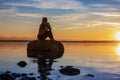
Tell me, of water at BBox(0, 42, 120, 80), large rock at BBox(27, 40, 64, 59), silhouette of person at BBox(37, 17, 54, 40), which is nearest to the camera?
water at BBox(0, 42, 120, 80)

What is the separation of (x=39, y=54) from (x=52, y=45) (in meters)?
2.35

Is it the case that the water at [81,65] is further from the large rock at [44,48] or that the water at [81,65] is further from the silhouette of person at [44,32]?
the silhouette of person at [44,32]

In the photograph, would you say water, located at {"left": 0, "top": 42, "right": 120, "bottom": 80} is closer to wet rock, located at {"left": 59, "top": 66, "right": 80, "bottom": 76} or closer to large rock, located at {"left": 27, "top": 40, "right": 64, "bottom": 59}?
wet rock, located at {"left": 59, "top": 66, "right": 80, "bottom": 76}

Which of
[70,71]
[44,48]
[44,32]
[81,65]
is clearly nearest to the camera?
[70,71]

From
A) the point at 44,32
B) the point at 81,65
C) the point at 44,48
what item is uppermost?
the point at 44,32

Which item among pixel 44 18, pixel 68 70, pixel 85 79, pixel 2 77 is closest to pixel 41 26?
pixel 44 18

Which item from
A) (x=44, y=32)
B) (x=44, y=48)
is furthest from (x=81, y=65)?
(x=44, y=32)

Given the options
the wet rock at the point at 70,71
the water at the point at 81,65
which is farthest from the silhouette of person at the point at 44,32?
the wet rock at the point at 70,71

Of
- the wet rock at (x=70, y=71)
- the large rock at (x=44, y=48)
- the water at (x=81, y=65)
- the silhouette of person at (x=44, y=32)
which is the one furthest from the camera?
the silhouette of person at (x=44, y=32)

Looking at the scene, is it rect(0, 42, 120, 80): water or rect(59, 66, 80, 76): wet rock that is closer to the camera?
rect(59, 66, 80, 76): wet rock

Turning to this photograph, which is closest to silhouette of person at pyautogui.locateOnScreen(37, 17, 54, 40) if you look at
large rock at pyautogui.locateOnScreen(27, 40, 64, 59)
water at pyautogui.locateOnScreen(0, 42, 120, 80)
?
large rock at pyautogui.locateOnScreen(27, 40, 64, 59)

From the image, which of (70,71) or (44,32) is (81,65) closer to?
(70,71)

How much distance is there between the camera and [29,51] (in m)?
51.2

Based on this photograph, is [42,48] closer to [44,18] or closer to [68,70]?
[44,18]
